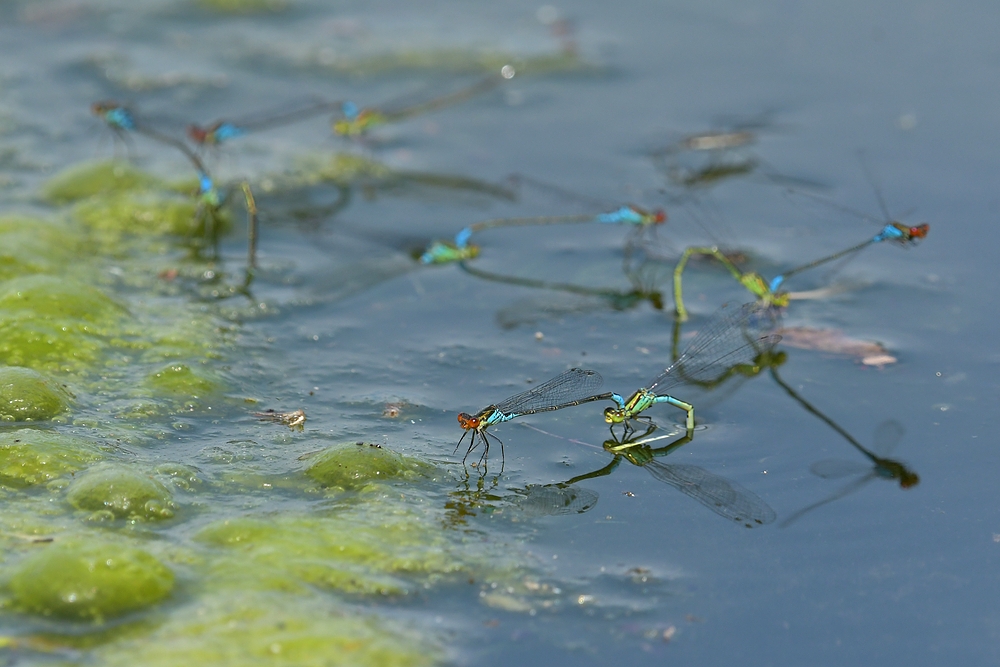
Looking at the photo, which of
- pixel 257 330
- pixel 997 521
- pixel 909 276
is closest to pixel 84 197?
pixel 257 330

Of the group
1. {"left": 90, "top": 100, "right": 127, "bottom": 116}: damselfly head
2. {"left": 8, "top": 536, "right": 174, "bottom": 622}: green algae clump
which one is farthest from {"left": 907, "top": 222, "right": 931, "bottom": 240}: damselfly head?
{"left": 90, "top": 100, "right": 127, "bottom": 116}: damselfly head

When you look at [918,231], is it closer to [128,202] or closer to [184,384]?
[184,384]

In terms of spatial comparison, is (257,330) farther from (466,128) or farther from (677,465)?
(466,128)

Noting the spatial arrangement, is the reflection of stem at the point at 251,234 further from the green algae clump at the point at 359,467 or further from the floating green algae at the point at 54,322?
the green algae clump at the point at 359,467

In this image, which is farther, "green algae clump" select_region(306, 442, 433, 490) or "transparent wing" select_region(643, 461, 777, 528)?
"green algae clump" select_region(306, 442, 433, 490)

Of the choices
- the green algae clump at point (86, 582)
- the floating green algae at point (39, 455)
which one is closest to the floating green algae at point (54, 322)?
the floating green algae at point (39, 455)

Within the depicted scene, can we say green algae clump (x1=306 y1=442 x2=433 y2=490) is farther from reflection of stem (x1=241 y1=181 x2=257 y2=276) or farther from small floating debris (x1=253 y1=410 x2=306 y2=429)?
reflection of stem (x1=241 y1=181 x2=257 y2=276)
